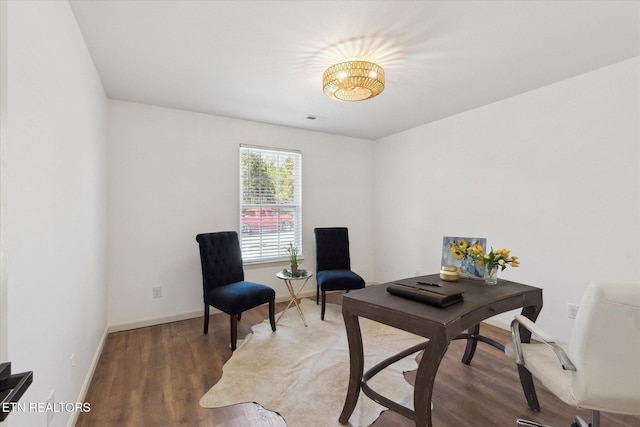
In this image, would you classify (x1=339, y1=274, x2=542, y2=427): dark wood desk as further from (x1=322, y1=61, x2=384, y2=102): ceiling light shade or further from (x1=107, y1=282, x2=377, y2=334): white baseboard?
(x1=107, y1=282, x2=377, y2=334): white baseboard

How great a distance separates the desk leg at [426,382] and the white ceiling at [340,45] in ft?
6.50

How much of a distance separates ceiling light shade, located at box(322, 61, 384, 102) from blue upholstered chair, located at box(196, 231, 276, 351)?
2032 mm

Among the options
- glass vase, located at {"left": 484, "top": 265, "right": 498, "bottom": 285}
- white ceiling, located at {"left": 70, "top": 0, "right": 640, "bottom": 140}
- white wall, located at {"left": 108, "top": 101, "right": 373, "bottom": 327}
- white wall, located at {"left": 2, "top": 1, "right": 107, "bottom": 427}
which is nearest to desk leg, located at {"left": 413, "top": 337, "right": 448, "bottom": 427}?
glass vase, located at {"left": 484, "top": 265, "right": 498, "bottom": 285}

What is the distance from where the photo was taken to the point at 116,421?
188cm

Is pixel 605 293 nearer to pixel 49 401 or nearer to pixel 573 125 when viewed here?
pixel 573 125

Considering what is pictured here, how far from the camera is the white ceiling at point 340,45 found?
1.83 m

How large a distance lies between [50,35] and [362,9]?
169 cm

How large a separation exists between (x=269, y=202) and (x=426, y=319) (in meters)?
3.10

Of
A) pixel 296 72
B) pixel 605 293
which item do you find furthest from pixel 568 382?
pixel 296 72

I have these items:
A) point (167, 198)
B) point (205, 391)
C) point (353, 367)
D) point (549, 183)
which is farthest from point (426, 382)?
point (167, 198)

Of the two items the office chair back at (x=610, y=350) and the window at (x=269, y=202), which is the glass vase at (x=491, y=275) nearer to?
the office chair back at (x=610, y=350)

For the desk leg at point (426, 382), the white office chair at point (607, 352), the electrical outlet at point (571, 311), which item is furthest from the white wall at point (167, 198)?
the white office chair at point (607, 352)

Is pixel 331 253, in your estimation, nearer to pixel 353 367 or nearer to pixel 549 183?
pixel 353 367

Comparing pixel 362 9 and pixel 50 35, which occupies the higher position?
pixel 362 9
